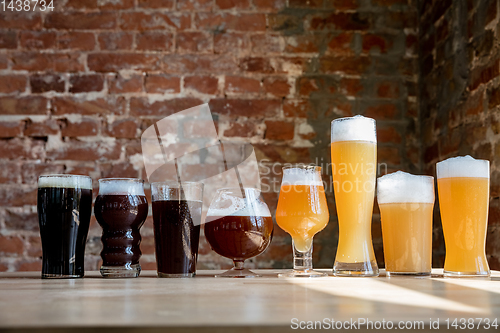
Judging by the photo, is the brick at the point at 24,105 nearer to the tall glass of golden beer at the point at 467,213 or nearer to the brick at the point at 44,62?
the brick at the point at 44,62

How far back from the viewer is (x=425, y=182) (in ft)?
3.30

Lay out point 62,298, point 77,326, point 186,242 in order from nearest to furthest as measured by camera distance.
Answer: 1. point 77,326
2. point 62,298
3. point 186,242

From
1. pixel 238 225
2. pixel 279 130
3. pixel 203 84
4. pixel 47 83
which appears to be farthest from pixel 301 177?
pixel 47 83

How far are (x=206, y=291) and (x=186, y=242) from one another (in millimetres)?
307

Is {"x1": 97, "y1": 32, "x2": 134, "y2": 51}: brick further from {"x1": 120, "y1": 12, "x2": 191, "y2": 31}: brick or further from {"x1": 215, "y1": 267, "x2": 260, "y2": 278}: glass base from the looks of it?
{"x1": 215, "y1": 267, "x2": 260, "y2": 278}: glass base

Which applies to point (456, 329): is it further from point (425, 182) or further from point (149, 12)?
point (149, 12)

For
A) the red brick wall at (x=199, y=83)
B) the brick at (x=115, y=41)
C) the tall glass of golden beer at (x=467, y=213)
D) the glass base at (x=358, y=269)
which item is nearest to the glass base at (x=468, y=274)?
the tall glass of golden beer at (x=467, y=213)

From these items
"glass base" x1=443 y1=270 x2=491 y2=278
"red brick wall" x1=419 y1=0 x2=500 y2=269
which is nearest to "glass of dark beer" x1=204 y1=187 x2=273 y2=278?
"glass base" x1=443 y1=270 x2=491 y2=278

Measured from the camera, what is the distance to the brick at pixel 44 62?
197cm

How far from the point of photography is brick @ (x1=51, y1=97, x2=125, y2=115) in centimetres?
196

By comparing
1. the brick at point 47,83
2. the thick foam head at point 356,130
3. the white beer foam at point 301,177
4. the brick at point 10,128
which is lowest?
the white beer foam at point 301,177

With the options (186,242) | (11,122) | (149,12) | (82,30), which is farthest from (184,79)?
(186,242)

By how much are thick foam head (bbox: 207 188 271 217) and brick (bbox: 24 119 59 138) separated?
3.81 feet

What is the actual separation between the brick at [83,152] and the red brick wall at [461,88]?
4.14 feet
